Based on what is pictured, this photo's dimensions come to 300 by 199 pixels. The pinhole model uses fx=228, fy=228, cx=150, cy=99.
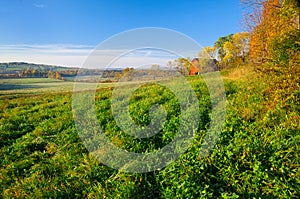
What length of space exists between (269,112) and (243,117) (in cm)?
82

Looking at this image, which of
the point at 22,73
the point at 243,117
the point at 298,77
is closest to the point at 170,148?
the point at 243,117

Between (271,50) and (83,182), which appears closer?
(83,182)

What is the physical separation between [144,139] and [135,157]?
3.22ft

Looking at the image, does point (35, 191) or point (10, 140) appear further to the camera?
point (10, 140)

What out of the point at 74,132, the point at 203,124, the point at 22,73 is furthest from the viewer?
the point at 22,73

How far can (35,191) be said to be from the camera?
14.4ft

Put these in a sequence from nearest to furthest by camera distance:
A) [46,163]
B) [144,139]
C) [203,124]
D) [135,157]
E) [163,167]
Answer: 1. [163,167]
2. [135,157]
3. [46,163]
4. [144,139]
5. [203,124]

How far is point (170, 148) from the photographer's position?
5.60 meters

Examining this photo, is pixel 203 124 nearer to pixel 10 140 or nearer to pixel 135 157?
pixel 135 157

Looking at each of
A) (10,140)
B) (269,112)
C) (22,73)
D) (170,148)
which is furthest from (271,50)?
(22,73)

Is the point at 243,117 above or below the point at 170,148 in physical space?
above

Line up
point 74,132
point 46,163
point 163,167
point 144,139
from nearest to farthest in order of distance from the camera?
point 163,167 < point 46,163 < point 144,139 < point 74,132

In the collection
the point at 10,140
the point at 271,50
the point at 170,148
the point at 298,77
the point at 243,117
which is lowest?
the point at 10,140

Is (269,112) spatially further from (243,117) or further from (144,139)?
(144,139)
